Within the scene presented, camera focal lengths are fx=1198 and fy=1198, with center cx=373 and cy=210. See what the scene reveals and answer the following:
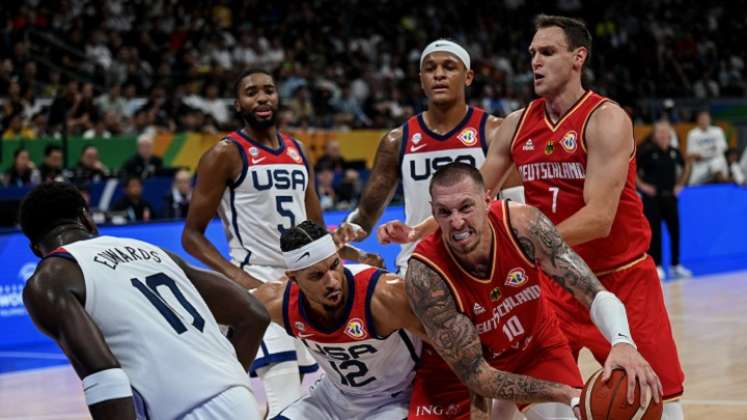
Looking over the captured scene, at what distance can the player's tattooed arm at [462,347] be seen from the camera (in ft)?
15.3

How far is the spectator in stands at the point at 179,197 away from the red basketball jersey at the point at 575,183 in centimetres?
722

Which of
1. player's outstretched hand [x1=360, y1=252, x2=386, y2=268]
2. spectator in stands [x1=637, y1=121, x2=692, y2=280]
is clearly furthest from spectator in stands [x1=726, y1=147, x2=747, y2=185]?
player's outstretched hand [x1=360, y1=252, x2=386, y2=268]

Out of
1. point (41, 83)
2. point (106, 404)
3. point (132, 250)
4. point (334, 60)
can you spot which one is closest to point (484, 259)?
point (132, 250)

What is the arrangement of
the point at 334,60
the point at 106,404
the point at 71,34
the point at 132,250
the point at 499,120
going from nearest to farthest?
the point at 106,404 < the point at 132,250 < the point at 499,120 < the point at 71,34 < the point at 334,60

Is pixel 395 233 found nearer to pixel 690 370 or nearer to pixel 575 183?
pixel 575 183

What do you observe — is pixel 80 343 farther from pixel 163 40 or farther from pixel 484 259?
pixel 163 40

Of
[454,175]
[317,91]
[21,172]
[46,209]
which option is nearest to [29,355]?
[21,172]

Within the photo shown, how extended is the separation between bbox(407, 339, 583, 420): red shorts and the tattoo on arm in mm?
532

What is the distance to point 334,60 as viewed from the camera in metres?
21.3

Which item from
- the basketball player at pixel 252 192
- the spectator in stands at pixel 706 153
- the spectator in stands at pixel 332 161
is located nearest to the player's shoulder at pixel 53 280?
the basketball player at pixel 252 192

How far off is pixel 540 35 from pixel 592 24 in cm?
2373

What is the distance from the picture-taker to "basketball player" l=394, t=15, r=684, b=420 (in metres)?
5.10

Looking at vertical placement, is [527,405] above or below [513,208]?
below

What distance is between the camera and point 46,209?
372cm
